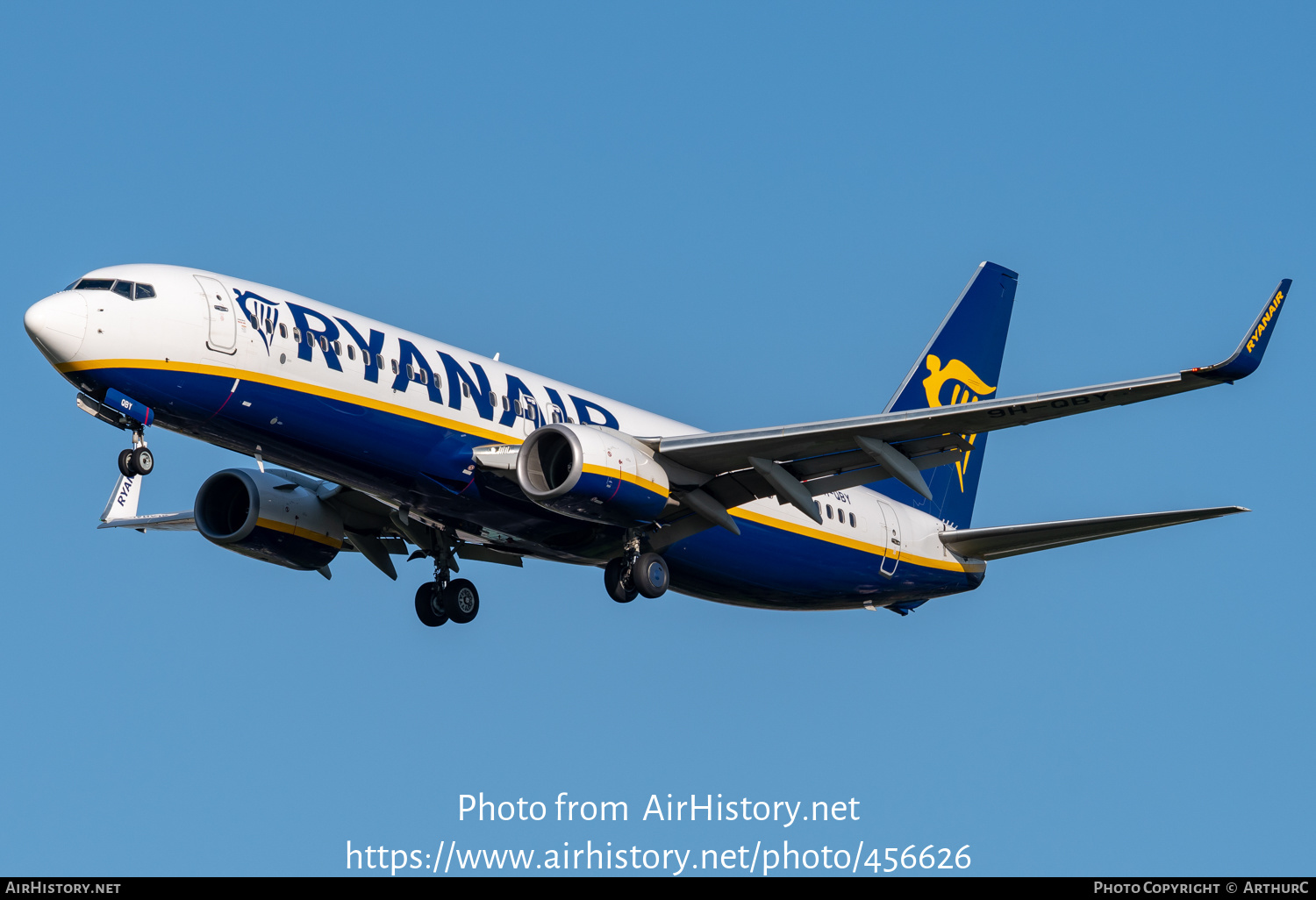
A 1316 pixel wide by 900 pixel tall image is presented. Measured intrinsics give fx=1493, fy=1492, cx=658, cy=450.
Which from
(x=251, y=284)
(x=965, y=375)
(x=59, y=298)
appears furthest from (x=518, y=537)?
(x=965, y=375)

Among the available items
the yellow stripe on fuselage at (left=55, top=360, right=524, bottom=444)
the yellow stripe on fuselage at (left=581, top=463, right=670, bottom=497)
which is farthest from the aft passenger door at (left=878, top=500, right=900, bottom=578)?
the yellow stripe on fuselage at (left=55, top=360, right=524, bottom=444)

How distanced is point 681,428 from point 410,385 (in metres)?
7.55

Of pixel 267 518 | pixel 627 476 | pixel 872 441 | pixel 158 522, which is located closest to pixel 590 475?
pixel 627 476

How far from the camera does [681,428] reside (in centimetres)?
3269

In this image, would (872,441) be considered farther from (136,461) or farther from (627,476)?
(136,461)

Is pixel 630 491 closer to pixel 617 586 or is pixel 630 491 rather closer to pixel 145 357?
pixel 617 586

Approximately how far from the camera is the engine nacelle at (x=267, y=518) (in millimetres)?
31703

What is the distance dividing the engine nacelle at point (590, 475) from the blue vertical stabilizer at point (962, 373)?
418 inches

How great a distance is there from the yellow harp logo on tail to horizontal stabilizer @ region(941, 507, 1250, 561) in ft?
13.8

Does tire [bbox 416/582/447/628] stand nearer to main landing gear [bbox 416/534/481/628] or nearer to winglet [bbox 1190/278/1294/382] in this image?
main landing gear [bbox 416/534/481/628]

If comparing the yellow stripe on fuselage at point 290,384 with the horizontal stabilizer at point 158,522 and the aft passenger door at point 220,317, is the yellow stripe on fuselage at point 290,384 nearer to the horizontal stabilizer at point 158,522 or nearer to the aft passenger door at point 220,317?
the aft passenger door at point 220,317

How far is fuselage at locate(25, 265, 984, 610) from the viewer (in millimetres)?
24562

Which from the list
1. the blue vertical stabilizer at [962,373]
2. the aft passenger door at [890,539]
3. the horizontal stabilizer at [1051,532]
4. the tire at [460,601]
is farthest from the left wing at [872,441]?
the blue vertical stabilizer at [962,373]

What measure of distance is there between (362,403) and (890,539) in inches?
554
